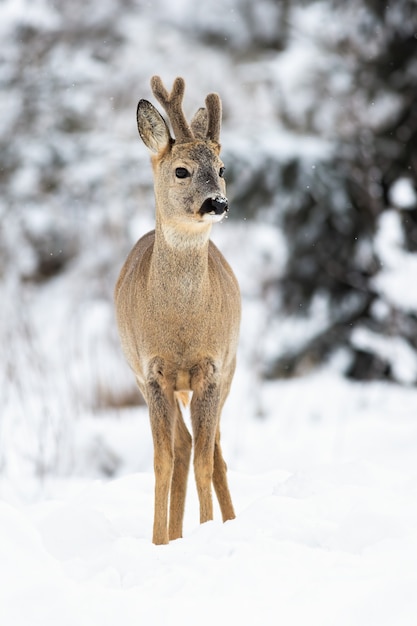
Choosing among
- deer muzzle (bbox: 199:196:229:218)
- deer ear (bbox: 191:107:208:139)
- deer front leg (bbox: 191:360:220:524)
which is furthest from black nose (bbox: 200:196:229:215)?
deer ear (bbox: 191:107:208:139)

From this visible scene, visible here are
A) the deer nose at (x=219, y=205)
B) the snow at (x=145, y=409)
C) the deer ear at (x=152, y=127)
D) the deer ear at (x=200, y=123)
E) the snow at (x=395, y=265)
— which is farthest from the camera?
the snow at (x=395, y=265)

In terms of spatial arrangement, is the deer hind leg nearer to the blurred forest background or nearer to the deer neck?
the deer neck

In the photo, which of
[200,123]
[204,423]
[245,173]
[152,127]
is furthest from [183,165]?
[245,173]

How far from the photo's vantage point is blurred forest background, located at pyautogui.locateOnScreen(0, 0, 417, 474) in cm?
1002

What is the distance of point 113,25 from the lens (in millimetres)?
12898

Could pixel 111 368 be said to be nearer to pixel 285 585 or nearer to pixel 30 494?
pixel 30 494

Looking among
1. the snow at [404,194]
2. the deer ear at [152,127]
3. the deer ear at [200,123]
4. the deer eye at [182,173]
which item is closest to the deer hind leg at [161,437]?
the deer eye at [182,173]

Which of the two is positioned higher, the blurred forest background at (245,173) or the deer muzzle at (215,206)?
the blurred forest background at (245,173)

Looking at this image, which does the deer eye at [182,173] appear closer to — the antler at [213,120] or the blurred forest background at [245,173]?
the antler at [213,120]

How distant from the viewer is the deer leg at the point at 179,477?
4.64m

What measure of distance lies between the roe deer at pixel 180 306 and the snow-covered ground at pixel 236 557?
0.33 metres

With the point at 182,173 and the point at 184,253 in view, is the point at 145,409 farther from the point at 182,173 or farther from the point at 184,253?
the point at 182,173

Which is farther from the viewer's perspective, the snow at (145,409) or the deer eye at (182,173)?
the deer eye at (182,173)

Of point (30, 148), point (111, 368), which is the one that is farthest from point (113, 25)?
point (111, 368)
